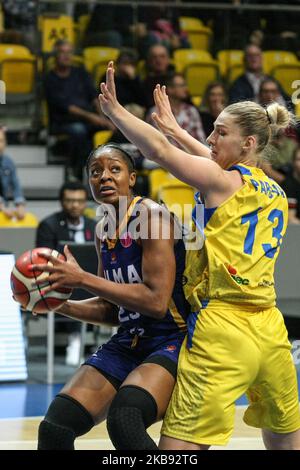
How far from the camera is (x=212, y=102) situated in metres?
10.7

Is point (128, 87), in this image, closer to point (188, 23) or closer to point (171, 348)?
point (188, 23)

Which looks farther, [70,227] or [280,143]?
[280,143]

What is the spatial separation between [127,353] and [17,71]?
7229 mm

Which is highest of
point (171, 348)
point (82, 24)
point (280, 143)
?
point (171, 348)

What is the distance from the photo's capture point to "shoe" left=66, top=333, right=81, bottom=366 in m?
8.48

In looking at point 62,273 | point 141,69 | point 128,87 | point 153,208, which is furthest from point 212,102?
point 62,273

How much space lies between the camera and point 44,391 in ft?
24.9

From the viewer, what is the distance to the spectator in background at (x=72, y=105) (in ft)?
35.6

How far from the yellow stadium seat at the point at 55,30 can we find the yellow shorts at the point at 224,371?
7781mm

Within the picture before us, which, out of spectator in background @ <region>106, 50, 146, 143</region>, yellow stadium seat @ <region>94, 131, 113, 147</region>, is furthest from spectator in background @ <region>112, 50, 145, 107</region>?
yellow stadium seat @ <region>94, 131, 113, 147</region>

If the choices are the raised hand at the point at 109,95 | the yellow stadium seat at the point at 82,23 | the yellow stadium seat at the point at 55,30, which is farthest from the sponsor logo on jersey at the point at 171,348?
the yellow stadium seat at the point at 82,23

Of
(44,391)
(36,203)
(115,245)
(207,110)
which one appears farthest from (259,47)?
(115,245)

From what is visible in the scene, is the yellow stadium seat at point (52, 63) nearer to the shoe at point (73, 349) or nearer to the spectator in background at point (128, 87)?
the spectator in background at point (128, 87)

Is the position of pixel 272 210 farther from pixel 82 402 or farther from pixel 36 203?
pixel 36 203
